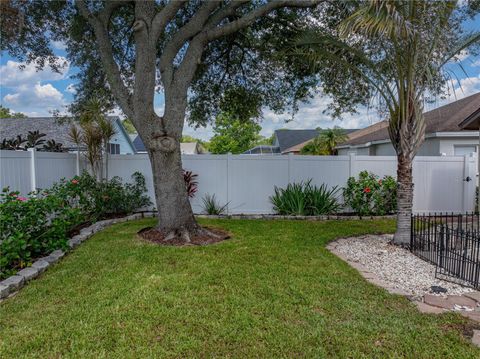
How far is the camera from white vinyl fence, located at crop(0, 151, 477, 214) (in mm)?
9016

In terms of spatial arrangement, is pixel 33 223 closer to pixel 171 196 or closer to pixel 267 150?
pixel 171 196

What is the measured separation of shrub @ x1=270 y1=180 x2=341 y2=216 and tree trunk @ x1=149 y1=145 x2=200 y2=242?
321cm

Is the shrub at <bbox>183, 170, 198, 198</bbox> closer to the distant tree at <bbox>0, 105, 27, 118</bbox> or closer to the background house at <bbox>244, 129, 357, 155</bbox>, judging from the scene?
the background house at <bbox>244, 129, 357, 155</bbox>

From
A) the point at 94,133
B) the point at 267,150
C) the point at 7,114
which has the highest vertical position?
the point at 7,114

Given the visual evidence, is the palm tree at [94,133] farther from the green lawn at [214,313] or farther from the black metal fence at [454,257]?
the black metal fence at [454,257]

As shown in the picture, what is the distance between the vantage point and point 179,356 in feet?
8.27

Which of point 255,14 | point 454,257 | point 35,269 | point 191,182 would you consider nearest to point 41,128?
point 191,182

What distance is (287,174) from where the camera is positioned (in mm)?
9094

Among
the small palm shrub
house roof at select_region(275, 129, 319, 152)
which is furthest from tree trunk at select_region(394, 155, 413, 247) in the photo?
house roof at select_region(275, 129, 319, 152)

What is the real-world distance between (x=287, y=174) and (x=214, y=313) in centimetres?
629

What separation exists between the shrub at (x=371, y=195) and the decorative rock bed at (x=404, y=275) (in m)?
2.39

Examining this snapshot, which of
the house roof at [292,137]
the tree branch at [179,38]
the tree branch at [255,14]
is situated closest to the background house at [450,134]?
the tree branch at [255,14]

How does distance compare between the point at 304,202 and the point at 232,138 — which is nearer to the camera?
the point at 304,202

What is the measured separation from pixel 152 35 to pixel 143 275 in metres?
Result: 4.14
